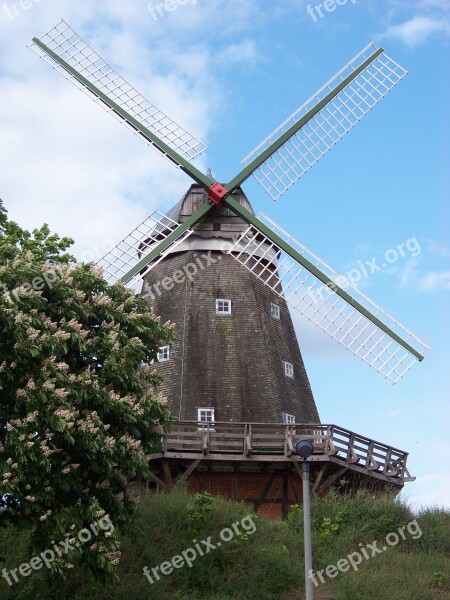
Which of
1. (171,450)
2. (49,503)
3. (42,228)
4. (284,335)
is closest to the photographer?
(49,503)

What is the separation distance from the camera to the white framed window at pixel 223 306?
28259mm

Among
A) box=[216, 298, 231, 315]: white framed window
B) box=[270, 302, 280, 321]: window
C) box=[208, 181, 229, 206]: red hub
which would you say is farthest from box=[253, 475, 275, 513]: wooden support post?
box=[208, 181, 229, 206]: red hub

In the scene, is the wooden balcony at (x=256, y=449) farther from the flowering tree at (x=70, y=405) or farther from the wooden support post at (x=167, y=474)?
the flowering tree at (x=70, y=405)

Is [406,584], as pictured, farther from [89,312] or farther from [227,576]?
[89,312]

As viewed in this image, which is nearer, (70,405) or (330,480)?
(70,405)

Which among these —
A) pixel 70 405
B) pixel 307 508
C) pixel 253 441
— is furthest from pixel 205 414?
pixel 307 508

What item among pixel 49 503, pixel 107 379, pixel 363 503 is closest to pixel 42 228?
pixel 107 379

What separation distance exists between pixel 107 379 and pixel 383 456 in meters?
11.8

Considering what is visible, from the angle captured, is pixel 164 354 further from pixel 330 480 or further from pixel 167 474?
pixel 330 480

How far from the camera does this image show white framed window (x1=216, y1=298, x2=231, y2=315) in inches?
1113

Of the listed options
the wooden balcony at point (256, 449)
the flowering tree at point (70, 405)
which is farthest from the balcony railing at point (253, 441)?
the flowering tree at point (70, 405)

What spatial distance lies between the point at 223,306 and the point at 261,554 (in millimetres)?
8559

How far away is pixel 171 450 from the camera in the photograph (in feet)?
84.8

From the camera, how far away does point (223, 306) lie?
28.4 metres
